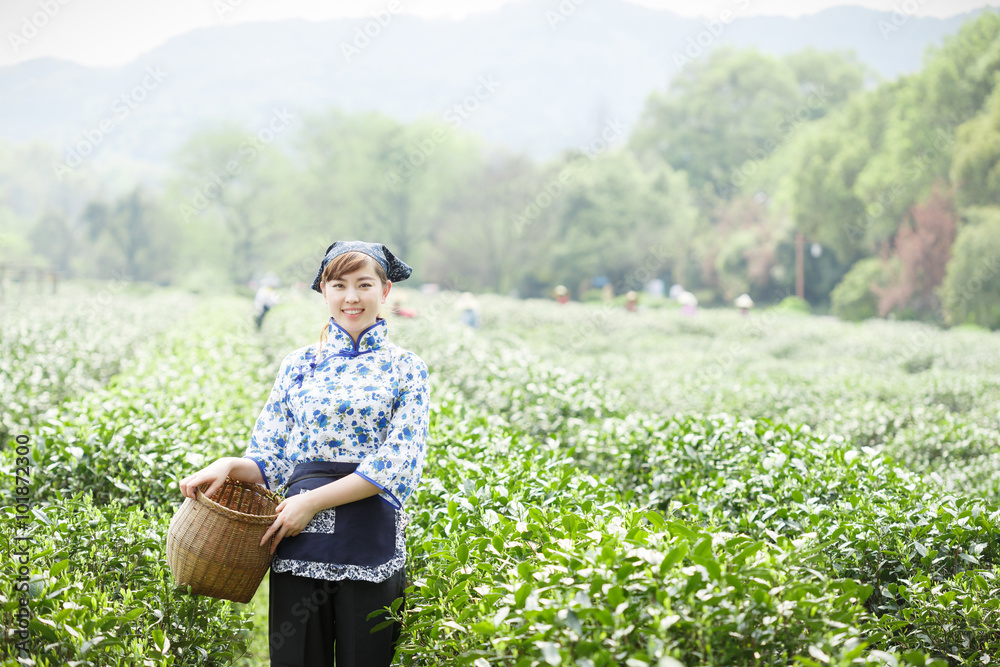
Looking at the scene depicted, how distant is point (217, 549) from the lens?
1966 mm

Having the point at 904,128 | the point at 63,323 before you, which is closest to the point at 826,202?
the point at 904,128

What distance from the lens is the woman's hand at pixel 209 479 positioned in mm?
2027

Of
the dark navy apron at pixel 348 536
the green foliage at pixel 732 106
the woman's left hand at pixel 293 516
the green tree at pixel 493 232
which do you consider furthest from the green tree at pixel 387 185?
the woman's left hand at pixel 293 516

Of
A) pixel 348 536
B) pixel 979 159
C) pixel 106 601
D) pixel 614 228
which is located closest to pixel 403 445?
pixel 348 536

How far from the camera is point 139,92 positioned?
572 inches

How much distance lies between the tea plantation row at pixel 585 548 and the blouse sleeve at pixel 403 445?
29 cm

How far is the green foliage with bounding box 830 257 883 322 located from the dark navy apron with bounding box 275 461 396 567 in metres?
31.4

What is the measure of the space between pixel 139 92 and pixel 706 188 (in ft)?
163

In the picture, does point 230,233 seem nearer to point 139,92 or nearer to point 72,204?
point 72,204

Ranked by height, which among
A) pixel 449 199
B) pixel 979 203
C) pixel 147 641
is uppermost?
pixel 449 199

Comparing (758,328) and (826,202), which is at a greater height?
(826,202)

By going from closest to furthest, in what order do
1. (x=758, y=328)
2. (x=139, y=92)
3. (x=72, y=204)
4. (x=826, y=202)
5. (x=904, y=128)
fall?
(x=139, y=92)
(x=758, y=328)
(x=904, y=128)
(x=826, y=202)
(x=72, y=204)

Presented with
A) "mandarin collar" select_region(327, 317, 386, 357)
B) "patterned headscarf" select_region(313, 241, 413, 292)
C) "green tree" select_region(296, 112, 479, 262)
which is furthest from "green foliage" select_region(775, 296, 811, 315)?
"mandarin collar" select_region(327, 317, 386, 357)

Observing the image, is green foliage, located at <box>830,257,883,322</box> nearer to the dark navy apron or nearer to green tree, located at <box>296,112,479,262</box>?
green tree, located at <box>296,112,479,262</box>
